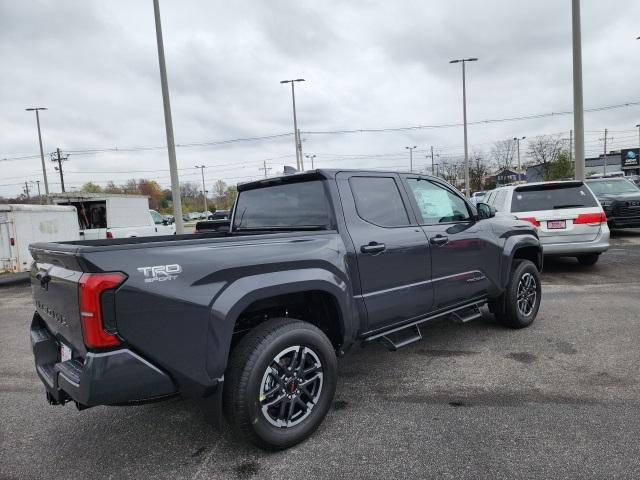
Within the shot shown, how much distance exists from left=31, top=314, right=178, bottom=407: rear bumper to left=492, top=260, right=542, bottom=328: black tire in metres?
3.85

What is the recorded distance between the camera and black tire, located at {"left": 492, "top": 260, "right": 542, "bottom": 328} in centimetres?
508

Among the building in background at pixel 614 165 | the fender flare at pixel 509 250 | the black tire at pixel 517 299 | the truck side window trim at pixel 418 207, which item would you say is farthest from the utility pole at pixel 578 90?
the building in background at pixel 614 165

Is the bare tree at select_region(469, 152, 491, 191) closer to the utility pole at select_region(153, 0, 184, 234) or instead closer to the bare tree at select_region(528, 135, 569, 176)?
the bare tree at select_region(528, 135, 569, 176)

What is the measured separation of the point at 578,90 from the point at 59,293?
14184mm

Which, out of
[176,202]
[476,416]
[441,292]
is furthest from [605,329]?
[176,202]

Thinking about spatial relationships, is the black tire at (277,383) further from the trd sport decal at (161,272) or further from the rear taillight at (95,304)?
the rear taillight at (95,304)

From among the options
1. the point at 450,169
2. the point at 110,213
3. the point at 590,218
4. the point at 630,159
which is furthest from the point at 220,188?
the point at 590,218

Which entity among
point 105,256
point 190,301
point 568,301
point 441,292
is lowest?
point 568,301

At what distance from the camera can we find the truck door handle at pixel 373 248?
3.46m

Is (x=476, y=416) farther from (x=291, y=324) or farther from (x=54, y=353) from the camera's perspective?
(x=54, y=353)

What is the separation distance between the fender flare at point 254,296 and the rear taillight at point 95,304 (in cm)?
53

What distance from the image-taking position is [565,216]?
26.2 feet

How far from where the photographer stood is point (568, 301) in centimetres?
650

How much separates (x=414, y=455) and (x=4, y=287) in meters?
11.5
